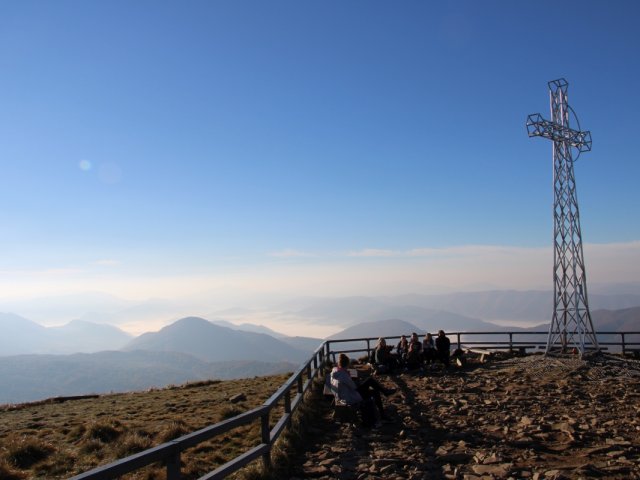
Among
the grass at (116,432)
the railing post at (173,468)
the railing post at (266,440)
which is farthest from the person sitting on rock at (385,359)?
the railing post at (173,468)

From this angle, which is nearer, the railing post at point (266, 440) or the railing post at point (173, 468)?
the railing post at point (173, 468)

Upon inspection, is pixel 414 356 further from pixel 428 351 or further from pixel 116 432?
pixel 116 432

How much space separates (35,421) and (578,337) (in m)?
18.9

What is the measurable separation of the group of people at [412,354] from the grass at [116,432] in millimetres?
4023

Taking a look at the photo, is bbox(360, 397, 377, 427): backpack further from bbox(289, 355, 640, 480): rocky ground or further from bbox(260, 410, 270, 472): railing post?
bbox(260, 410, 270, 472): railing post

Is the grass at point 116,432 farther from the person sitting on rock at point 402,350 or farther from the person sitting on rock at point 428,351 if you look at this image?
the person sitting on rock at point 428,351

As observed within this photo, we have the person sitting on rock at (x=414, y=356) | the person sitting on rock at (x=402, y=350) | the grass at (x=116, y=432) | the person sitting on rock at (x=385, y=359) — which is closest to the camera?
the grass at (x=116, y=432)

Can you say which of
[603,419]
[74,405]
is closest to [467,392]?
[603,419]

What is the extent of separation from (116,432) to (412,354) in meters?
10.2

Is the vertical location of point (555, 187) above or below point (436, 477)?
above

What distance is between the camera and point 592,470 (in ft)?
22.7

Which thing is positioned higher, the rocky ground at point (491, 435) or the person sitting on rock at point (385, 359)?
the person sitting on rock at point (385, 359)

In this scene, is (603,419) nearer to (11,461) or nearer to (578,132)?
(11,461)

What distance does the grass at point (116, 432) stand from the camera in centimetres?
946
